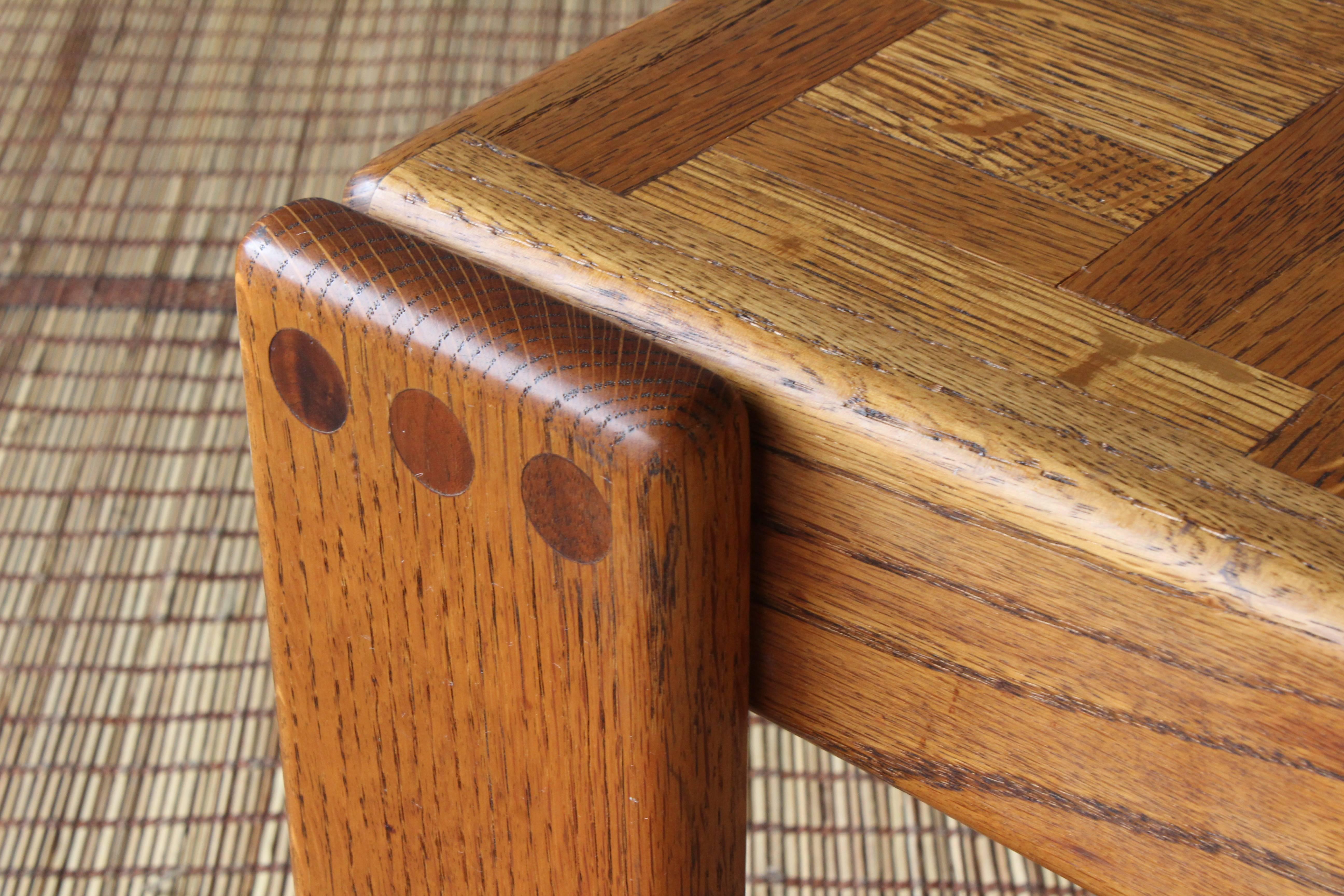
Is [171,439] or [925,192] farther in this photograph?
[171,439]

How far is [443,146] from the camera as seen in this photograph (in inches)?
10.8

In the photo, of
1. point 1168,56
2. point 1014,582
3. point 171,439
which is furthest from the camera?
point 171,439

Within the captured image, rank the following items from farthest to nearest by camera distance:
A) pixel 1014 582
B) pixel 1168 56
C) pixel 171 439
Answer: pixel 171 439 → pixel 1168 56 → pixel 1014 582

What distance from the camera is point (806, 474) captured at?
0.23 metres

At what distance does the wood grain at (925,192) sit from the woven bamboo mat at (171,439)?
0.42 m

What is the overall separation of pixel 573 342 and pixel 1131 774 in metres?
0.11

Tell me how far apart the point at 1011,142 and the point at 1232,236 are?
47 mm

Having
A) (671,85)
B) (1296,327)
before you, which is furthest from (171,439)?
(1296,327)

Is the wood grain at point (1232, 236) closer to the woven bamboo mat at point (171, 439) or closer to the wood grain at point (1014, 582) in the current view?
the wood grain at point (1014, 582)

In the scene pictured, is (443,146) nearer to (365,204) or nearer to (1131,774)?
(365,204)

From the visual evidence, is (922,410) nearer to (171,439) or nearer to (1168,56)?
(1168,56)

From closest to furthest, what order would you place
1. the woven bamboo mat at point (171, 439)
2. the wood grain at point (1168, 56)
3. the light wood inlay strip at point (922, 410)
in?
1. the light wood inlay strip at point (922, 410)
2. the wood grain at point (1168, 56)
3. the woven bamboo mat at point (171, 439)

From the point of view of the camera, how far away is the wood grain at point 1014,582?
20 cm

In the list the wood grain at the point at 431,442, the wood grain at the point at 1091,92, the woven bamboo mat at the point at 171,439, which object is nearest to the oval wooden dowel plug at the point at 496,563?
the wood grain at the point at 431,442
